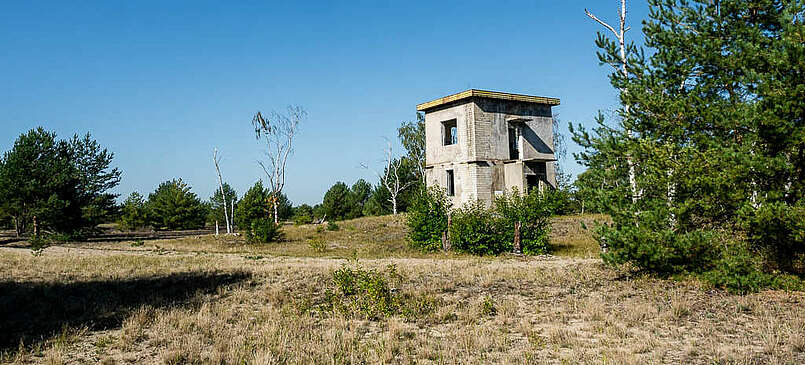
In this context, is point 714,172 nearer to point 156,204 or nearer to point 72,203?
point 72,203

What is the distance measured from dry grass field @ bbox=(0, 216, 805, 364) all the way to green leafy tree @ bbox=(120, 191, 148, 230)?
108 ft

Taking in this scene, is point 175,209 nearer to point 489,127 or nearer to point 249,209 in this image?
point 249,209

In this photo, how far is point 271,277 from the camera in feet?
41.2

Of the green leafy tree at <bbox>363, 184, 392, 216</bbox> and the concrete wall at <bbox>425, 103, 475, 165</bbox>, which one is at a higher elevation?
the concrete wall at <bbox>425, 103, 475, 165</bbox>

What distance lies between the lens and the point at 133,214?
43688 millimetres

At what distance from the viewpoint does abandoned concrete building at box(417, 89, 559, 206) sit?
2347 centimetres

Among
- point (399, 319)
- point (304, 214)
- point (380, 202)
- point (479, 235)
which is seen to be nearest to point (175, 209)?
point (304, 214)

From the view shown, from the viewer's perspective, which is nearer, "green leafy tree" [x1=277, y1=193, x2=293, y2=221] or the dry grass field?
the dry grass field

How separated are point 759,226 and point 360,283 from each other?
688 centimetres

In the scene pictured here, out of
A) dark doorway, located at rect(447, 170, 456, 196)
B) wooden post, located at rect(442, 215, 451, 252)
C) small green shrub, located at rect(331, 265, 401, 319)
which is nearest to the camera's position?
small green shrub, located at rect(331, 265, 401, 319)

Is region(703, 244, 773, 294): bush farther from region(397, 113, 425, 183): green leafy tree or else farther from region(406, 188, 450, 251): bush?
region(397, 113, 425, 183): green leafy tree

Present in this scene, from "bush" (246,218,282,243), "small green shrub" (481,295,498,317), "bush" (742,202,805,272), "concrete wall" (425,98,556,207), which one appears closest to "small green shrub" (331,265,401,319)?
"small green shrub" (481,295,498,317)

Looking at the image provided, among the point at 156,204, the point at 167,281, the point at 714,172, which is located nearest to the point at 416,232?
the point at 167,281

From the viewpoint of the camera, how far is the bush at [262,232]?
26188mm
